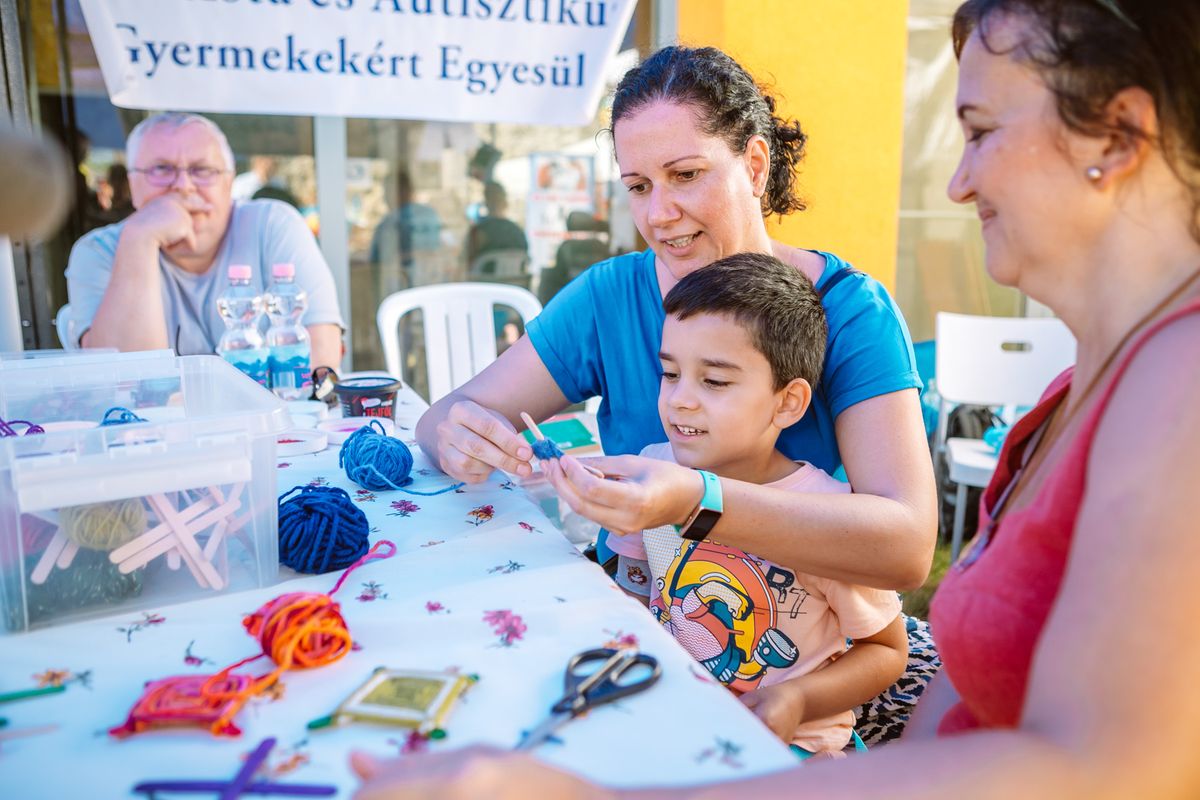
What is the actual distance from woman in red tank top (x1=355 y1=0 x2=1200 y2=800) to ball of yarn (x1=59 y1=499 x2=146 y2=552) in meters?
0.55

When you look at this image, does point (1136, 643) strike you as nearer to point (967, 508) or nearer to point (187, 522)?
point (187, 522)

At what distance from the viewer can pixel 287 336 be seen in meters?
2.72

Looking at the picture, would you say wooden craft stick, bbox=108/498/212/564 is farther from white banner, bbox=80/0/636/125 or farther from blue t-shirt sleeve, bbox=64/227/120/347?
white banner, bbox=80/0/636/125

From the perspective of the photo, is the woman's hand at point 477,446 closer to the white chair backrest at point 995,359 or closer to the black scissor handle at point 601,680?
the black scissor handle at point 601,680

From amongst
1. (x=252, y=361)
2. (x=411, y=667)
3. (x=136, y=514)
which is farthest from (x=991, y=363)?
(x=136, y=514)

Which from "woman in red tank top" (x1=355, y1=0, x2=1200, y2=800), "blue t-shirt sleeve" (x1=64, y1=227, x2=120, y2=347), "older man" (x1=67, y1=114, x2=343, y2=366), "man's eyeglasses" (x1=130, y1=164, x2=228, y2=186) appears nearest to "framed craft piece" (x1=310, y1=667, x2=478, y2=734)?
"woman in red tank top" (x1=355, y1=0, x2=1200, y2=800)

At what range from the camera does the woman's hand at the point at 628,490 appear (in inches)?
45.8

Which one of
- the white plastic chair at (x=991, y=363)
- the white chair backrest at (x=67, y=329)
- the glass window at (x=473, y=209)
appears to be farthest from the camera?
the glass window at (x=473, y=209)

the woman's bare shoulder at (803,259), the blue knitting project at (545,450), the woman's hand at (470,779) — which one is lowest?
the woman's hand at (470,779)

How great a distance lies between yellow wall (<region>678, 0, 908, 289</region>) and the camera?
419cm

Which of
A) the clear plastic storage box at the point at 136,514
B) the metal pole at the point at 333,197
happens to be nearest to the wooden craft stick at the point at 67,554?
the clear plastic storage box at the point at 136,514

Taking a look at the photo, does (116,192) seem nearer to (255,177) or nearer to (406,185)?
(255,177)

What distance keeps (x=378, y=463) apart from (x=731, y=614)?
0.69m

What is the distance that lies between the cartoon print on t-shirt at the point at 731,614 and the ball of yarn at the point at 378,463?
541 mm
